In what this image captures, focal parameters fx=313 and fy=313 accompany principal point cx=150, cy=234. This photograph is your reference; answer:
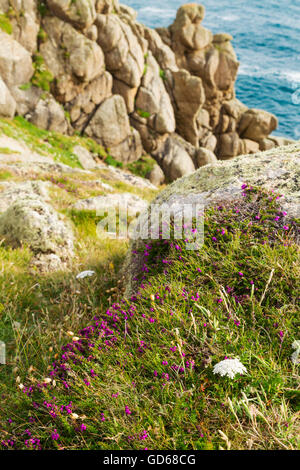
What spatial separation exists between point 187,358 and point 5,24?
38.6m

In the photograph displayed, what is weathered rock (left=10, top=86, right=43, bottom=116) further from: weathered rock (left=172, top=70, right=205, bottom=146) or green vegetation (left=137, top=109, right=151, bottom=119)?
weathered rock (left=172, top=70, right=205, bottom=146)

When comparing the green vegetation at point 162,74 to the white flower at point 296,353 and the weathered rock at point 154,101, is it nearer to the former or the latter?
the weathered rock at point 154,101

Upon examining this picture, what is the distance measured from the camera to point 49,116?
113 ft

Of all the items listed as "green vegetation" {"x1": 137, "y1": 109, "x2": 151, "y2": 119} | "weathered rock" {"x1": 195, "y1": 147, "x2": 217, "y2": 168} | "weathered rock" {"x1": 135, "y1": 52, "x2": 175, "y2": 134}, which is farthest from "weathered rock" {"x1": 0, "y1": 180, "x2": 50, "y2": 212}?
"weathered rock" {"x1": 195, "y1": 147, "x2": 217, "y2": 168}

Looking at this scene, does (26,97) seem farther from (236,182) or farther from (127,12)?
(236,182)

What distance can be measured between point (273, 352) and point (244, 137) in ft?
190

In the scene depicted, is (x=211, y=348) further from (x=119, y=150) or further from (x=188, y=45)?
(x=188, y=45)

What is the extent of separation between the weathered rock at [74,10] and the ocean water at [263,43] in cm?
4677

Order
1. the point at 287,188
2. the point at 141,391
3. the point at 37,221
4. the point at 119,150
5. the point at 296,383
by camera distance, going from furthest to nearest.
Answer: the point at 119,150
the point at 37,221
the point at 287,188
the point at 141,391
the point at 296,383

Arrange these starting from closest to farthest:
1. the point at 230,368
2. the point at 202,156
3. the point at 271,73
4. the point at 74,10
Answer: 1. the point at 230,368
2. the point at 74,10
3. the point at 202,156
4. the point at 271,73

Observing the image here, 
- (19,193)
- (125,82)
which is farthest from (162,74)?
(19,193)

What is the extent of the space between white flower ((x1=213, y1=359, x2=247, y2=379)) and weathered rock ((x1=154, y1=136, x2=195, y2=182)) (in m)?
42.2

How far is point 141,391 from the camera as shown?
8.19 ft
